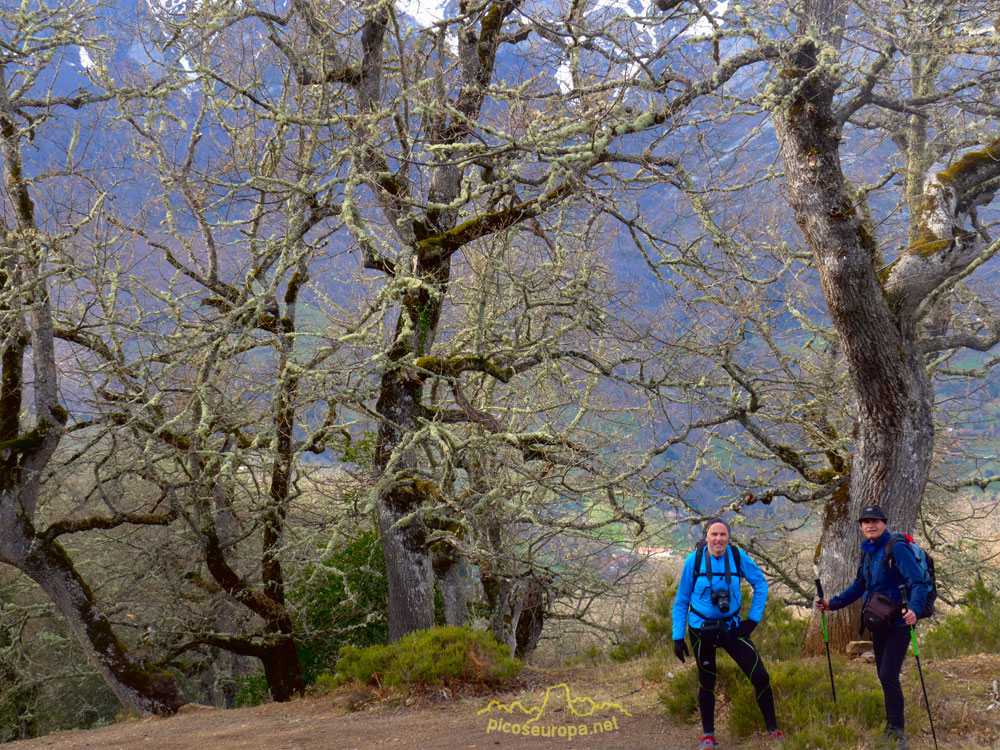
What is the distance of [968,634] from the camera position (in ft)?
27.0

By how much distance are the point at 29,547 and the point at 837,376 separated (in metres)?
10.9

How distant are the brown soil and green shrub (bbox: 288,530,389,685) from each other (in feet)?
9.48

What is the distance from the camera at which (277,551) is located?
8680 millimetres

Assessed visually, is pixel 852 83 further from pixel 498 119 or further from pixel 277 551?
pixel 277 551

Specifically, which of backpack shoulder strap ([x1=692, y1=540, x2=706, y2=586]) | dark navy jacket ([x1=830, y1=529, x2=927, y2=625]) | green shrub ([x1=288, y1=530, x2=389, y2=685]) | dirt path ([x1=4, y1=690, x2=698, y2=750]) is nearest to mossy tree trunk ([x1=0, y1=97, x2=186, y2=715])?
dirt path ([x1=4, y1=690, x2=698, y2=750])

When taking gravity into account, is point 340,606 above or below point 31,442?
below

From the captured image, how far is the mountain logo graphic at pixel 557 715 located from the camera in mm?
5996

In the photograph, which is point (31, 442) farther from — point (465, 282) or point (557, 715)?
point (557, 715)

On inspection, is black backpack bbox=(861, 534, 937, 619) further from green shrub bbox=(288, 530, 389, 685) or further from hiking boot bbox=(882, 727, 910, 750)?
green shrub bbox=(288, 530, 389, 685)

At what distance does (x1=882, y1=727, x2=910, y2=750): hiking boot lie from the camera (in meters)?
4.63

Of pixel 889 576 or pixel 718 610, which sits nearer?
pixel 889 576

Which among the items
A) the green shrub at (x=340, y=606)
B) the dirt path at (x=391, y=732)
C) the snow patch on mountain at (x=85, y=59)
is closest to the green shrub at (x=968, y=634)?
the dirt path at (x=391, y=732)

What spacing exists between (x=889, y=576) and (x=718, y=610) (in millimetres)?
1119

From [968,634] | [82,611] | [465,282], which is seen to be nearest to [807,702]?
[968,634]
